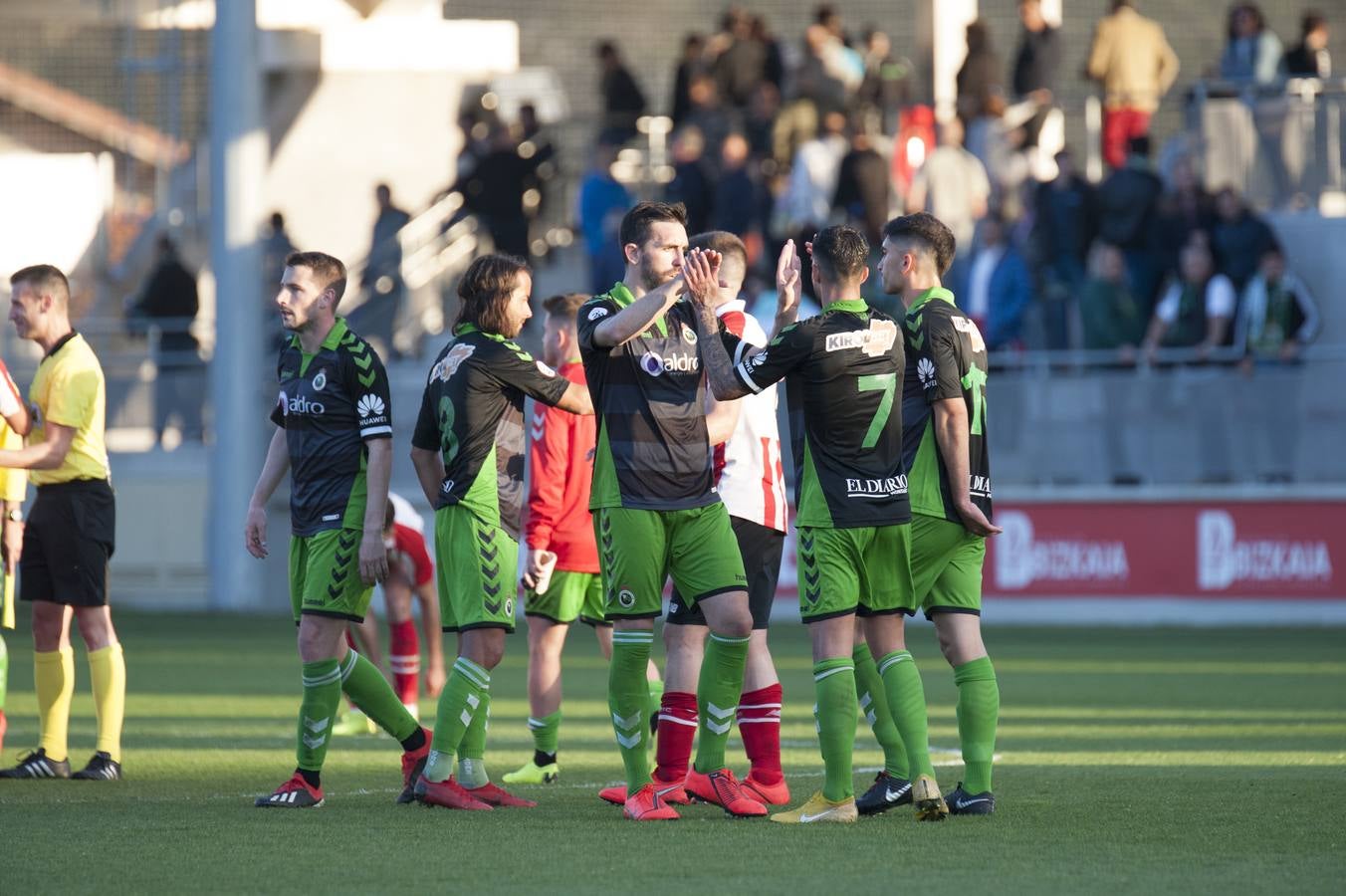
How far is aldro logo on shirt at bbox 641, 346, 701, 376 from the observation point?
7844 millimetres

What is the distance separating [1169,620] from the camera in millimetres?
19062

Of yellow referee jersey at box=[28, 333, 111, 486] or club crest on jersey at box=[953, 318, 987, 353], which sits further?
yellow referee jersey at box=[28, 333, 111, 486]

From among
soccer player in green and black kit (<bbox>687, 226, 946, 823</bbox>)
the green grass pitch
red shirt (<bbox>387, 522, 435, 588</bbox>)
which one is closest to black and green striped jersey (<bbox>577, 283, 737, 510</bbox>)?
soccer player in green and black kit (<bbox>687, 226, 946, 823</bbox>)

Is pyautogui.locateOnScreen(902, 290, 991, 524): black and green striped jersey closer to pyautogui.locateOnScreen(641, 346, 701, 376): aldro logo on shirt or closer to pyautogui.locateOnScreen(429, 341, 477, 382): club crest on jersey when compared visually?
pyautogui.locateOnScreen(641, 346, 701, 376): aldro logo on shirt

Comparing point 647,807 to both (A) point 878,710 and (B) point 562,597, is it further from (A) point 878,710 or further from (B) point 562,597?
(B) point 562,597

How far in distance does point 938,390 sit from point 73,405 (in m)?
3.90

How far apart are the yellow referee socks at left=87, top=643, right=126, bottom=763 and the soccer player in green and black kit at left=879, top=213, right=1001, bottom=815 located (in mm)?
3732

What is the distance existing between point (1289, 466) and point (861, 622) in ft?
36.4

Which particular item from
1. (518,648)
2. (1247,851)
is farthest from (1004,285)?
(1247,851)

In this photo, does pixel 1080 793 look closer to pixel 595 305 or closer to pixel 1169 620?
pixel 595 305

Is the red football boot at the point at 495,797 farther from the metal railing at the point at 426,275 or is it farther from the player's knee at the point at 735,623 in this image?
the metal railing at the point at 426,275

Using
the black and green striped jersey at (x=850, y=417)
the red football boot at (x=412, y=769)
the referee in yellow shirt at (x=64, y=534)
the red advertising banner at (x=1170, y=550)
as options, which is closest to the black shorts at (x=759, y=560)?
the black and green striped jersey at (x=850, y=417)

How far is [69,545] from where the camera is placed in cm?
935

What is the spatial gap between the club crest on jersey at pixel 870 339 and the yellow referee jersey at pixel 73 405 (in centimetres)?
356
